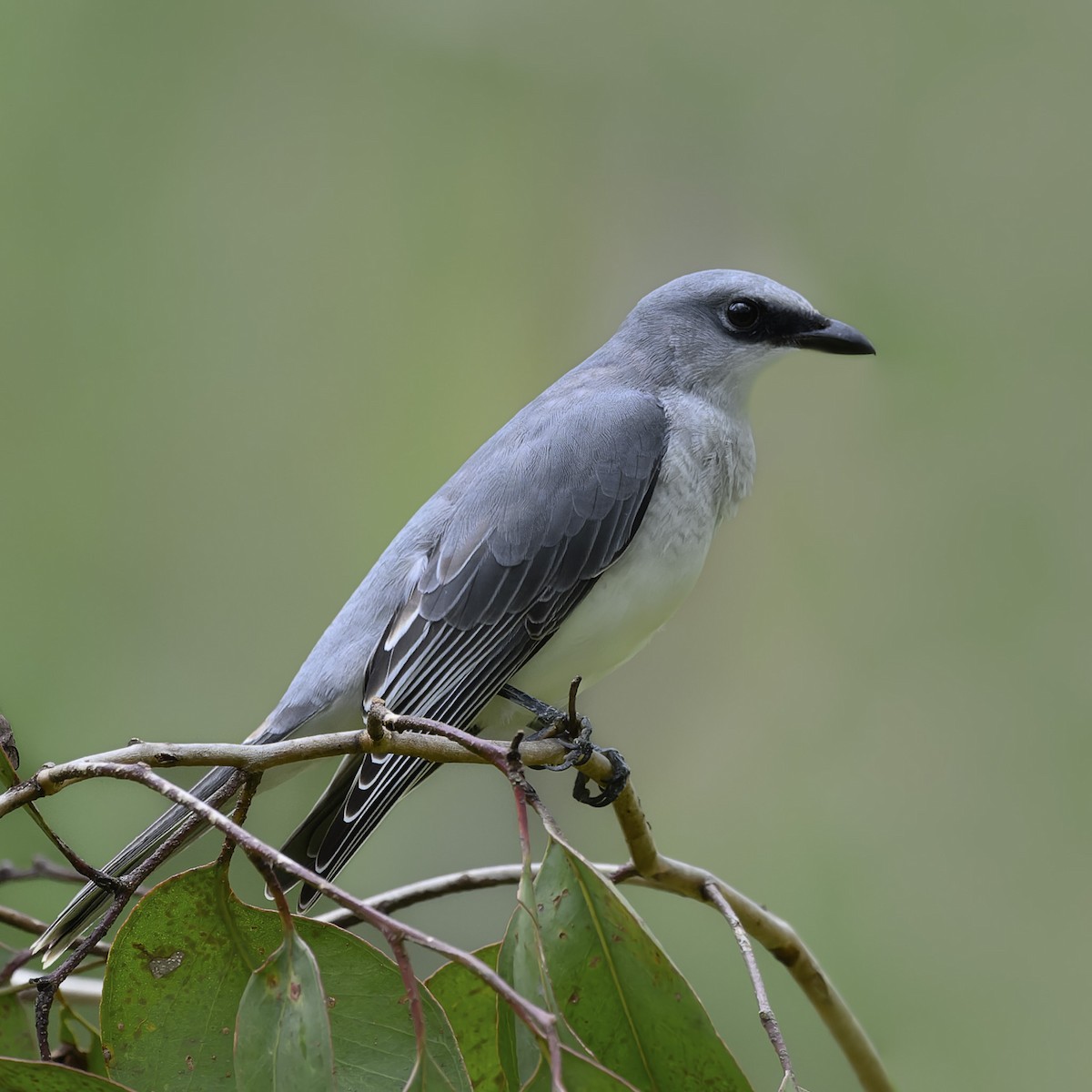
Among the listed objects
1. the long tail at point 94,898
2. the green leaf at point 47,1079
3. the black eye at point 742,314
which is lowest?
the long tail at point 94,898

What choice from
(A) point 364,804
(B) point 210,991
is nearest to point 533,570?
(A) point 364,804

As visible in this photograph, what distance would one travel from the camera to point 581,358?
498 centimetres

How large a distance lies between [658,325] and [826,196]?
9.07ft

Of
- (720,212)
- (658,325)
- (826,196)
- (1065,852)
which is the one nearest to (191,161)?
(720,212)

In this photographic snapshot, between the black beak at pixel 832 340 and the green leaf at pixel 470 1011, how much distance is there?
1.63 meters

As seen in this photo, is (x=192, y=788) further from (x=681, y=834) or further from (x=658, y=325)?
(x=681, y=834)

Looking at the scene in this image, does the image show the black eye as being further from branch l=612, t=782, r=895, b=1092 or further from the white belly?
branch l=612, t=782, r=895, b=1092

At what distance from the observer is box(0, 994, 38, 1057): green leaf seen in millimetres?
1569

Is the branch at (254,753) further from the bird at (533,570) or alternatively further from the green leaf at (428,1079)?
the bird at (533,570)

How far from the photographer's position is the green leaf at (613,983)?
1.29 metres

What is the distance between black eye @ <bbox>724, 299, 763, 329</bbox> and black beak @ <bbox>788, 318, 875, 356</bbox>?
95 millimetres

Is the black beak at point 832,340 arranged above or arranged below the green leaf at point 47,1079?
above

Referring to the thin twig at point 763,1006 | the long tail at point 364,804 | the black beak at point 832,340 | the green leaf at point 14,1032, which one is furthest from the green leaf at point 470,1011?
the black beak at point 832,340

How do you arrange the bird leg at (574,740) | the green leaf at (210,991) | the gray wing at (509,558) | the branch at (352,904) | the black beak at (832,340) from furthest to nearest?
1. the black beak at (832,340)
2. the gray wing at (509,558)
3. the bird leg at (574,740)
4. the green leaf at (210,991)
5. the branch at (352,904)
